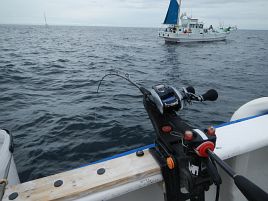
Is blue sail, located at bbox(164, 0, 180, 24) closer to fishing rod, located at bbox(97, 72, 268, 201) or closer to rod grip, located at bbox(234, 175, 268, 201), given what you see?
fishing rod, located at bbox(97, 72, 268, 201)

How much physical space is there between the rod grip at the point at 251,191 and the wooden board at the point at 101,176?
658mm

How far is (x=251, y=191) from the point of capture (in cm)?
98

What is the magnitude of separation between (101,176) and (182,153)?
547mm

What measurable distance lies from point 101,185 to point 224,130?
1215mm

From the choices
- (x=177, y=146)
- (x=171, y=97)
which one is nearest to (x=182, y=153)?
(x=177, y=146)

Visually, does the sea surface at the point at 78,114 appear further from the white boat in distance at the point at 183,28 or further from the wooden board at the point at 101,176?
the white boat in distance at the point at 183,28

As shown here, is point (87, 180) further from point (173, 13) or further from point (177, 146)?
point (173, 13)

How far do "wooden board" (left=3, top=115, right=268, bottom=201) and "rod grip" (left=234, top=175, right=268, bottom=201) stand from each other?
2.16ft

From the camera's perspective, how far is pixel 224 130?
7.07ft

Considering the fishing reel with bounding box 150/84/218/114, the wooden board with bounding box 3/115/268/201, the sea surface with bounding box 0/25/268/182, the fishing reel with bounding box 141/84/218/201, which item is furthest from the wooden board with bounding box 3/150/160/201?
the sea surface with bounding box 0/25/268/182

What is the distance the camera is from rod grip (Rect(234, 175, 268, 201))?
938 millimetres

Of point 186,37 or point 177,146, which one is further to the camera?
point 186,37

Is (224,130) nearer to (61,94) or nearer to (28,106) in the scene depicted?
(28,106)

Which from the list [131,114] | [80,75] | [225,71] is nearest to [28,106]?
[131,114]
